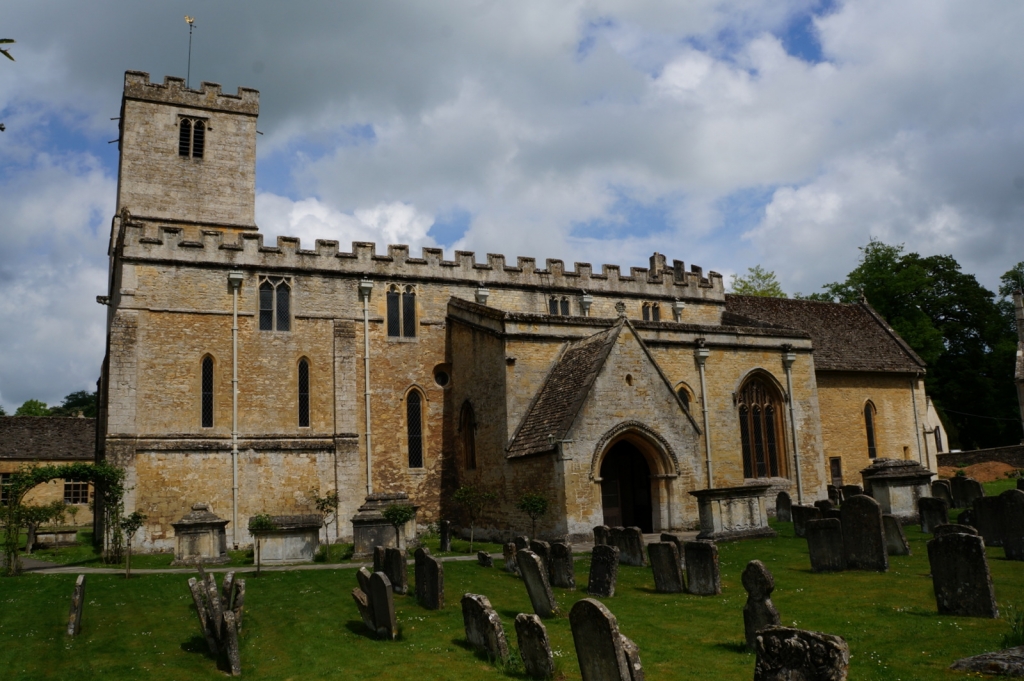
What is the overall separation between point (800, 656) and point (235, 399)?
24010 millimetres

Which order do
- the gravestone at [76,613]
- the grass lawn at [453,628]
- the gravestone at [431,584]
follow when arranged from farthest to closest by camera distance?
the gravestone at [431,584]
the gravestone at [76,613]
the grass lawn at [453,628]

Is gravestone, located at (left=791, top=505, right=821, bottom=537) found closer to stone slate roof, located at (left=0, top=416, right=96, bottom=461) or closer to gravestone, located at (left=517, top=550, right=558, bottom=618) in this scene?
gravestone, located at (left=517, top=550, right=558, bottom=618)

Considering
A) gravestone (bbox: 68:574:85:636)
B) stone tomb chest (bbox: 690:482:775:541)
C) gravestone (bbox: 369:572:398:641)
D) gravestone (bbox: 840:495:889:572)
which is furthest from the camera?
stone tomb chest (bbox: 690:482:775:541)

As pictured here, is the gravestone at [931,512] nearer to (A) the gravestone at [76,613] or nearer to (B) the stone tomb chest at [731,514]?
(B) the stone tomb chest at [731,514]

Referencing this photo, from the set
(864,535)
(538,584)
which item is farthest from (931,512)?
(538,584)

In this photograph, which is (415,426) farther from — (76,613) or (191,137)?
(191,137)

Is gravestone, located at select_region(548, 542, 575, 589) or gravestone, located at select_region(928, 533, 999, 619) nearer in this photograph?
gravestone, located at select_region(928, 533, 999, 619)

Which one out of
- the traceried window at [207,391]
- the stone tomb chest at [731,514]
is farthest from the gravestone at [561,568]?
the traceried window at [207,391]

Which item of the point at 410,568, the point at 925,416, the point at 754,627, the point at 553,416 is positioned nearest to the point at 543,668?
the point at 754,627

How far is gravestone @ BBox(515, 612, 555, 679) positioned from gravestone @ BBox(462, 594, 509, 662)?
2.63 ft

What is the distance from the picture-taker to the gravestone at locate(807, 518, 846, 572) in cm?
1498

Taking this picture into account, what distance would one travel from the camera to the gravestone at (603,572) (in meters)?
14.0

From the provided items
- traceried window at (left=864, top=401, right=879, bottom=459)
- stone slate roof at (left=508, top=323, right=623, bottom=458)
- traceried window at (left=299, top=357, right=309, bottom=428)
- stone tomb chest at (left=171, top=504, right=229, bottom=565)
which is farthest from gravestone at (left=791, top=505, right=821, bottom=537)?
traceried window at (left=864, top=401, right=879, bottom=459)

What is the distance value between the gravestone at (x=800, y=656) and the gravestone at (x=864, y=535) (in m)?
10.2
